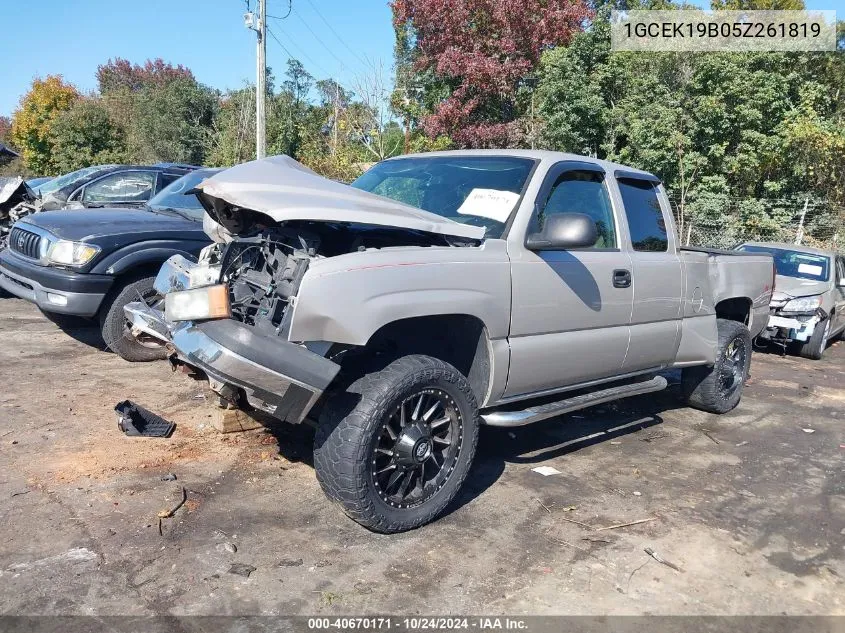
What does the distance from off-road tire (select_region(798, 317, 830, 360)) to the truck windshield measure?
861 millimetres

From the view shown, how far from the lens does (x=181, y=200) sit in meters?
7.27

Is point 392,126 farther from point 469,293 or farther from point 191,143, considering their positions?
point 469,293

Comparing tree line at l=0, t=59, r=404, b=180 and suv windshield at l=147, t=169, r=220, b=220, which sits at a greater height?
tree line at l=0, t=59, r=404, b=180

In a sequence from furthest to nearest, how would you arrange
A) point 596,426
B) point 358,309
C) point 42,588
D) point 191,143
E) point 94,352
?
point 191,143, point 94,352, point 596,426, point 358,309, point 42,588

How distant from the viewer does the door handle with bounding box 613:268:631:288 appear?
15.2ft

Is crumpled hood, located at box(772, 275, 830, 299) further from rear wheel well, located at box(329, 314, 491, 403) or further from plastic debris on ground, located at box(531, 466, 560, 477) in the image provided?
rear wheel well, located at box(329, 314, 491, 403)

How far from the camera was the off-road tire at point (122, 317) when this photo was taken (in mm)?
6070

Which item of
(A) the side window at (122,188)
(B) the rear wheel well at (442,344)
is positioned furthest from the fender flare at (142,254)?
(A) the side window at (122,188)

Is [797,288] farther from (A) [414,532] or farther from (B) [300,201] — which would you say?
(B) [300,201]

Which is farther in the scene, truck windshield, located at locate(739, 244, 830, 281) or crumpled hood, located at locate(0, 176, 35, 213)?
truck windshield, located at locate(739, 244, 830, 281)

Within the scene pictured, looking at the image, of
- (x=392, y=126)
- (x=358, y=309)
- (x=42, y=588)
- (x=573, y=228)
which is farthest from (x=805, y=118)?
(x=42, y=588)

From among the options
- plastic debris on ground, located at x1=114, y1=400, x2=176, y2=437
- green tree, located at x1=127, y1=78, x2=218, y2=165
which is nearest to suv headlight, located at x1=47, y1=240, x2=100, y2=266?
plastic debris on ground, located at x1=114, y1=400, x2=176, y2=437

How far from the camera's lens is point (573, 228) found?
384 cm

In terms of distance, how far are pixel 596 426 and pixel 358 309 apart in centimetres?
314
